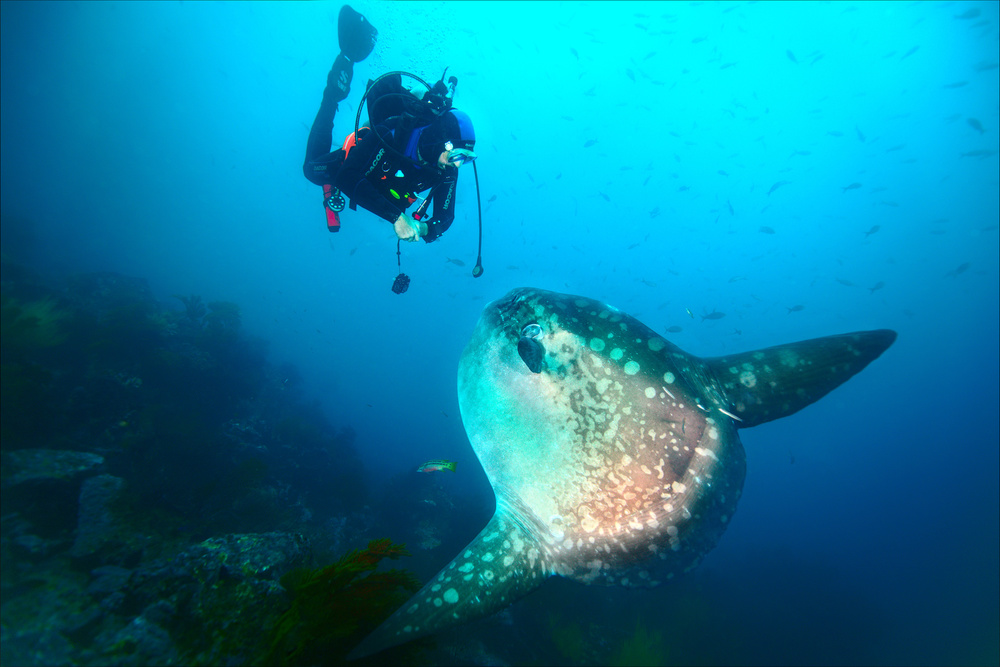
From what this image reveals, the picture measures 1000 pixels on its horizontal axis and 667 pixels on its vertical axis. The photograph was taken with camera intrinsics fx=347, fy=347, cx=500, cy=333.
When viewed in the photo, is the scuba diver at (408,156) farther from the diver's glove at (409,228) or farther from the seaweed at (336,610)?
the seaweed at (336,610)

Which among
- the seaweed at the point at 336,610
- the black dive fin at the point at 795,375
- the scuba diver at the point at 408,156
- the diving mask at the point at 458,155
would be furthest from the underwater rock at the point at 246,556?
the diving mask at the point at 458,155

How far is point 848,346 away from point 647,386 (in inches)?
52.9

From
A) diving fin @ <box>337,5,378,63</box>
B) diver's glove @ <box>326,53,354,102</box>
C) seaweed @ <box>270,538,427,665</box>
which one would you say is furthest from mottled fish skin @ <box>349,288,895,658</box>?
diving fin @ <box>337,5,378,63</box>

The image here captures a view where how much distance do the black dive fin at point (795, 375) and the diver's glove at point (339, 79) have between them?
747cm

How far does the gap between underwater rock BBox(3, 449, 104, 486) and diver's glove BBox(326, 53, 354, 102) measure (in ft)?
21.3

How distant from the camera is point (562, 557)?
7.63 feet

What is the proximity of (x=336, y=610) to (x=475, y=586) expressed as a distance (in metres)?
1.27

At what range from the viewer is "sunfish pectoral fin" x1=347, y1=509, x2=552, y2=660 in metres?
1.96

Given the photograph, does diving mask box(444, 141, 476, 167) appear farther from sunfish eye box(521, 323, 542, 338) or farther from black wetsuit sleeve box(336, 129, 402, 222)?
sunfish eye box(521, 323, 542, 338)

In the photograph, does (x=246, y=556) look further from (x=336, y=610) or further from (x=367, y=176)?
(x=367, y=176)

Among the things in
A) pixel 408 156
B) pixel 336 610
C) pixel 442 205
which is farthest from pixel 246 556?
pixel 408 156

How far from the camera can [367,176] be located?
13.9 feet

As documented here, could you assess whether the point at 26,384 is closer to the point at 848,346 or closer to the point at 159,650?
the point at 159,650

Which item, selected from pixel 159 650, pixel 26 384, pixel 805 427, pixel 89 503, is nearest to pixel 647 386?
pixel 159 650
